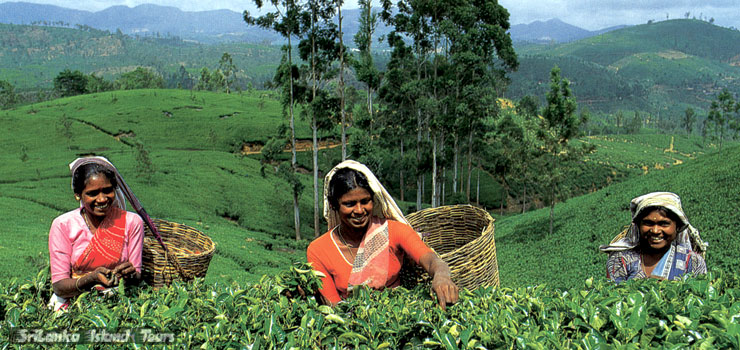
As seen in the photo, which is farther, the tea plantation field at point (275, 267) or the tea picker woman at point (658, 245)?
the tea picker woman at point (658, 245)

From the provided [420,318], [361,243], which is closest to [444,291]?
[420,318]

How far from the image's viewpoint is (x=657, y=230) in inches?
126

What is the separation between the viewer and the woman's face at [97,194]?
3.10 meters

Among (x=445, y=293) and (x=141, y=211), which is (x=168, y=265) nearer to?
(x=141, y=211)

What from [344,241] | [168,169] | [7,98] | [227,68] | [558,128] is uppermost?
[227,68]

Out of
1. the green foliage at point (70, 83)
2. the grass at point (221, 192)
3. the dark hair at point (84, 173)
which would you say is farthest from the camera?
the green foliage at point (70, 83)

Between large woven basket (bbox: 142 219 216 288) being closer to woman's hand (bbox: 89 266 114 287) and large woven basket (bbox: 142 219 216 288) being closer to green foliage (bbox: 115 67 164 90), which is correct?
woman's hand (bbox: 89 266 114 287)

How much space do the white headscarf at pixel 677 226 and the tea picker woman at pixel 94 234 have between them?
11.8 ft

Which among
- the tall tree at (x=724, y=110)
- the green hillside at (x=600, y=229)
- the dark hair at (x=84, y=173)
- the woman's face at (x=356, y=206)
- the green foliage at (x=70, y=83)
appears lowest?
the green hillside at (x=600, y=229)

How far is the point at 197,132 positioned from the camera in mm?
43406

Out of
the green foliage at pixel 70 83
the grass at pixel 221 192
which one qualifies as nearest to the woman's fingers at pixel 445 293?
the grass at pixel 221 192

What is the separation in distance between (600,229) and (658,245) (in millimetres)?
14755

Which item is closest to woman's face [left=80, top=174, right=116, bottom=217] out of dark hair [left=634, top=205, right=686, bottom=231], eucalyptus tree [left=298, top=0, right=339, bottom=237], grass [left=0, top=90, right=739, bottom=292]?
dark hair [left=634, top=205, right=686, bottom=231]

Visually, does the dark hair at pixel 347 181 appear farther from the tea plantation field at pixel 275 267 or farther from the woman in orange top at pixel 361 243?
the tea plantation field at pixel 275 267
